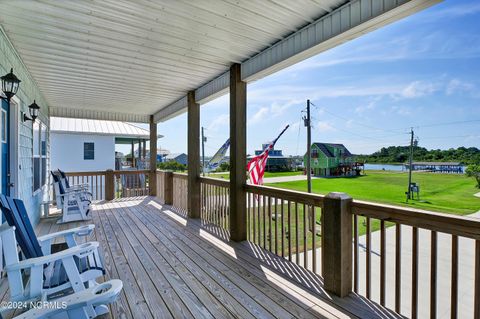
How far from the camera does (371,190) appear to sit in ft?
67.5

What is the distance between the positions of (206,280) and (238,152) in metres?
1.95

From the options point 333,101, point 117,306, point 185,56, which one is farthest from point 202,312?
point 333,101

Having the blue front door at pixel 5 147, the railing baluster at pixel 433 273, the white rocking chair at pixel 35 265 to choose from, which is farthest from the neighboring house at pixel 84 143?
the railing baluster at pixel 433 273

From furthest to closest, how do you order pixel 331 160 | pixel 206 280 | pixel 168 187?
pixel 331 160, pixel 168 187, pixel 206 280

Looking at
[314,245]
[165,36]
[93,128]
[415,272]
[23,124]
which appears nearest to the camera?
[415,272]

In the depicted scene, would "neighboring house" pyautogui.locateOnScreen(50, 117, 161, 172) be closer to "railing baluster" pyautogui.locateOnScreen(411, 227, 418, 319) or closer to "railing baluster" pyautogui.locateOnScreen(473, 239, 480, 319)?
"railing baluster" pyautogui.locateOnScreen(411, 227, 418, 319)

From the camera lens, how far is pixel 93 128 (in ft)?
40.3

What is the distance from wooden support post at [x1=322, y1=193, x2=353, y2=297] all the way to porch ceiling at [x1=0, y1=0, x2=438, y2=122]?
1.72 meters

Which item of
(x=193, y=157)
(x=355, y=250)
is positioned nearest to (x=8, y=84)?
(x=193, y=157)

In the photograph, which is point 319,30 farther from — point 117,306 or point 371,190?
point 371,190

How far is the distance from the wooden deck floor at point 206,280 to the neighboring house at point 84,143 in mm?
9149

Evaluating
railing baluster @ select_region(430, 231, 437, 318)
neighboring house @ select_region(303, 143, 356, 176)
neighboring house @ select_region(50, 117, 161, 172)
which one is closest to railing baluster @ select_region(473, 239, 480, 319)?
railing baluster @ select_region(430, 231, 437, 318)

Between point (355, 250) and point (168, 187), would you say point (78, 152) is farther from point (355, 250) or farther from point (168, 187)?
point (355, 250)

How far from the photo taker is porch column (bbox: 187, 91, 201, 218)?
5512 millimetres
